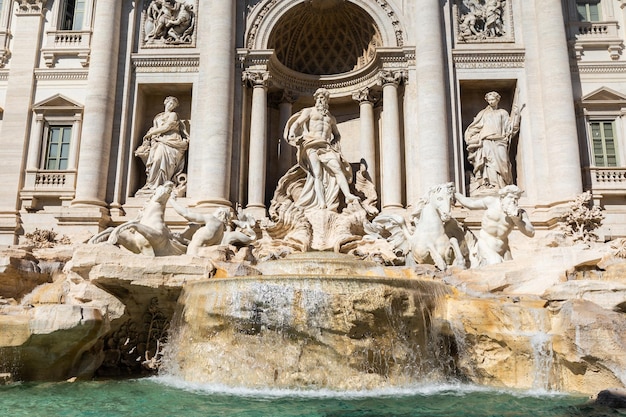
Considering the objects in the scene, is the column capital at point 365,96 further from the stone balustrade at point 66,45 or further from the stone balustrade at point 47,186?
the stone balustrade at point 47,186

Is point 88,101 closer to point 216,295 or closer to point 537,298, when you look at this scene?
point 216,295

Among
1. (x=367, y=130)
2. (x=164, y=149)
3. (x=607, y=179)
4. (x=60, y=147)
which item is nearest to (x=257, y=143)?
(x=164, y=149)

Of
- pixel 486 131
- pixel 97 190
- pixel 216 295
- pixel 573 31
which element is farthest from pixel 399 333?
pixel 573 31

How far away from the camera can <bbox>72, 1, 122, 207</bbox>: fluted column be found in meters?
15.1

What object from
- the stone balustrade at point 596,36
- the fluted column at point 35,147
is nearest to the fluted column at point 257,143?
the fluted column at point 35,147

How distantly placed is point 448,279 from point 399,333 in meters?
2.07

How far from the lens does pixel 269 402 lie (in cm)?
643

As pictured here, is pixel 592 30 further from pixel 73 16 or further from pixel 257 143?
pixel 73 16

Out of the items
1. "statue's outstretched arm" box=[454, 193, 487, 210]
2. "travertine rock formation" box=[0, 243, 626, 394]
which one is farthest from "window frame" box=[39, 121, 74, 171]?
"statue's outstretched arm" box=[454, 193, 487, 210]

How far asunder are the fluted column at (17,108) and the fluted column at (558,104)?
605 inches

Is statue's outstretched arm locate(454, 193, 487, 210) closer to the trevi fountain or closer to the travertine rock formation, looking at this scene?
the trevi fountain

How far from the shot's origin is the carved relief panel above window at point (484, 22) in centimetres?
1639

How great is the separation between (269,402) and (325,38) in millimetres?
14438

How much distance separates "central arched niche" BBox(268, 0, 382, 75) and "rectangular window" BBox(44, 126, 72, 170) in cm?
707
